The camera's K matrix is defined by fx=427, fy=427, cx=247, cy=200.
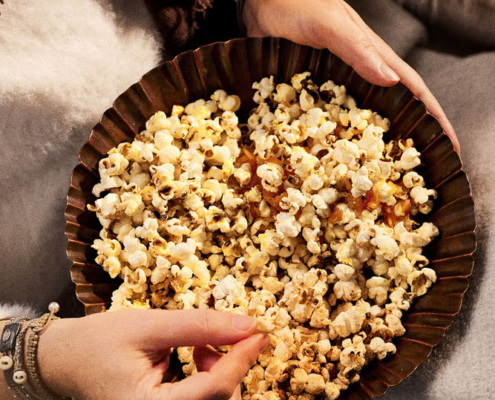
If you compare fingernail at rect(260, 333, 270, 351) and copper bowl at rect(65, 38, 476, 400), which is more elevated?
copper bowl at rect(65, 38, 476, 400)

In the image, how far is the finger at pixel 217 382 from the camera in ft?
2.25

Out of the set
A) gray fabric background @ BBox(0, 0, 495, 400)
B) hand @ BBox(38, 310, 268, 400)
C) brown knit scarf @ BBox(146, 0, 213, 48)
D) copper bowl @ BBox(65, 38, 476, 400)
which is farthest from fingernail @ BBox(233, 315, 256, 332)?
brown knit scarf @ BBox(146, 0, 213, 48)

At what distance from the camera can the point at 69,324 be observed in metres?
0.80

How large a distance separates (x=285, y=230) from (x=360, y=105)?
35 centimetres

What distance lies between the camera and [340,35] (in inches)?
36.9

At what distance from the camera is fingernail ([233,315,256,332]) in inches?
28.4

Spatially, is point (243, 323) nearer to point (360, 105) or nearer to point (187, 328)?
point (187, 328)

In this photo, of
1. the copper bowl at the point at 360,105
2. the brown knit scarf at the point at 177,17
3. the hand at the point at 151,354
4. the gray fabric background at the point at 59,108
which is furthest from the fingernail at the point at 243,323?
the brown knit scarf at the point at 177,17

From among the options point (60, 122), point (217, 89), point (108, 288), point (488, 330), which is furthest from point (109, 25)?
point (488, 330)

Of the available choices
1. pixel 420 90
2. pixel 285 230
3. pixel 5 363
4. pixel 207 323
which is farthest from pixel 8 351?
pixel 420 90

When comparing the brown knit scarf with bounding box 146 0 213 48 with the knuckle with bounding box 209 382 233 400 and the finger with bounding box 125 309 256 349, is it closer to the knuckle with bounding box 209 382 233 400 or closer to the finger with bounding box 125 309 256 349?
the finger with bounding box 125 309 256 349

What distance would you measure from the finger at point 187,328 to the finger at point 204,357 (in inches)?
2.2

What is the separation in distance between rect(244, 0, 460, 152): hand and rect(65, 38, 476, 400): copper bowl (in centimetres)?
3

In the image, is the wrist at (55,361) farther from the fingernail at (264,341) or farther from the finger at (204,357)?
the fingernail at (264,341)
